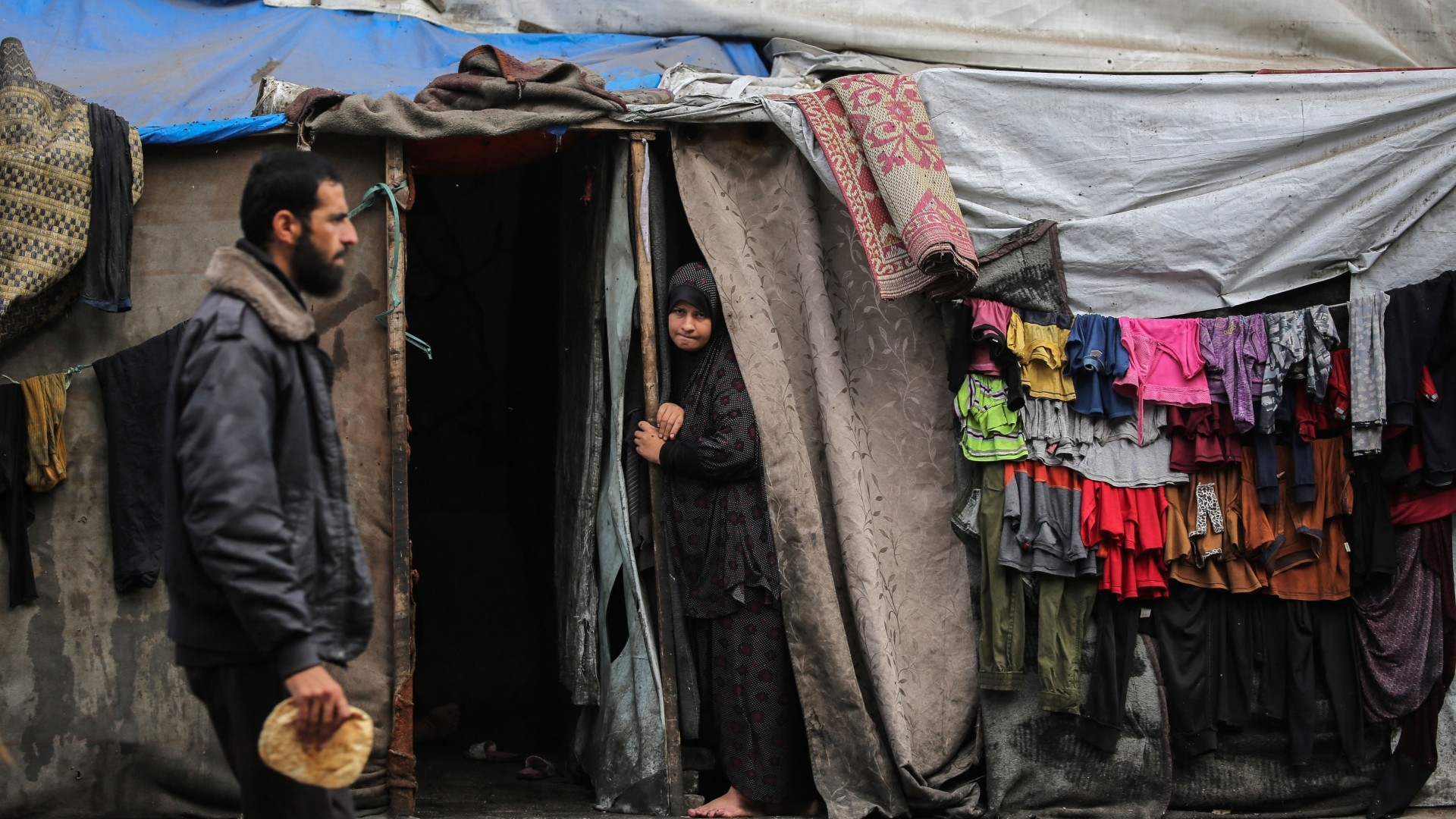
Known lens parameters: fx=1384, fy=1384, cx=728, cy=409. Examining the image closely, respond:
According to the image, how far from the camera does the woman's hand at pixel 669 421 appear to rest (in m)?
4.70

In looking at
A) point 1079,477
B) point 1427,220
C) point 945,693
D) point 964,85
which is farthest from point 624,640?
point 1427,220

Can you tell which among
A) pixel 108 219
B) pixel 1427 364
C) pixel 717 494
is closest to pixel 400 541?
pixel 717 494

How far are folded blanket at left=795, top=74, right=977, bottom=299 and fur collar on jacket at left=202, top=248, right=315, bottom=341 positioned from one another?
221 centimetres

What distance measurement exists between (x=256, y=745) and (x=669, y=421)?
7.33ft

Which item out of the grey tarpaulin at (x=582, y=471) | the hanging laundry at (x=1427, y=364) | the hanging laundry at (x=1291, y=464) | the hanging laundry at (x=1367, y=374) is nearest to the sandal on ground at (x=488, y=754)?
the grey tarpaulin at (x=582, y=471)

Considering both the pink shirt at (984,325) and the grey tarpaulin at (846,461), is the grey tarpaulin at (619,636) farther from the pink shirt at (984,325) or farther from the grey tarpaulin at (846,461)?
the pink shirt at (984,325)

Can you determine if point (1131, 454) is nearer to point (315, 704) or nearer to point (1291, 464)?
point (1291, 464)

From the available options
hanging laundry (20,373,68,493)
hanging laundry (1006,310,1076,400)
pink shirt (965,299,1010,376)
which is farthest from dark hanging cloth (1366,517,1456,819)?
hanging laundry (20,373,68,493)

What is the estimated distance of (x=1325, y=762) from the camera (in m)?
4.82

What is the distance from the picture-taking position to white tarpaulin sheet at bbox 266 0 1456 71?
217 inches

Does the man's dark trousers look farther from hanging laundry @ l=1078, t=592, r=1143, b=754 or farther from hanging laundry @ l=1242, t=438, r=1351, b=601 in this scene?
hanging laundry @ l=1242, t=438, r=1351, b=601

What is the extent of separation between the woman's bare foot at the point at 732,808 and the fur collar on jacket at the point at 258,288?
8.26 ft

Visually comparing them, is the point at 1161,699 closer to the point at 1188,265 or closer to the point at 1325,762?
the point at 1325,762

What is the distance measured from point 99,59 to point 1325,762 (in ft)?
16.5
